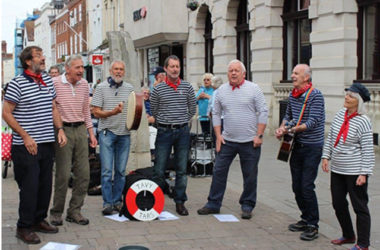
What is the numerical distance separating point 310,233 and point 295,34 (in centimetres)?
1116

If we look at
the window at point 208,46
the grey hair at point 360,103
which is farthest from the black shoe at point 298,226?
the window at point 208,46

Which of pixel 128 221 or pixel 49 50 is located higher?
pixel 49 50

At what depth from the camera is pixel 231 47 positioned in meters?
20.4

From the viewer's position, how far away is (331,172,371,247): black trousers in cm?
549

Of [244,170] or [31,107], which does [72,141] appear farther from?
[244,170]

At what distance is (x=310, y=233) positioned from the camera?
19.7ft

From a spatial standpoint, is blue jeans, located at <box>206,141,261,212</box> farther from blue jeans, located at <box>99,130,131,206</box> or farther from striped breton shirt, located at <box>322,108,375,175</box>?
striped breton shirt, located at <box>322,108,375,175</box>

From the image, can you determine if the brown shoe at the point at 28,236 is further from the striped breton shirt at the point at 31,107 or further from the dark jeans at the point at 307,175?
the dark jeans at the point at 307,175

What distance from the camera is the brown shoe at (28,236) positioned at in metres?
5.71

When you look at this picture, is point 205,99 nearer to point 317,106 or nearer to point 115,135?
point 115,135

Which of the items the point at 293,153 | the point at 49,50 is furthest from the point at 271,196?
the point at 49,50

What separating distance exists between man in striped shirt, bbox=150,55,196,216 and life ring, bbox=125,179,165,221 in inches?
15.6

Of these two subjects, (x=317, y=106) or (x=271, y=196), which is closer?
(x=317, y=106)

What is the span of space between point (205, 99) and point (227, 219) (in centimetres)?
544
